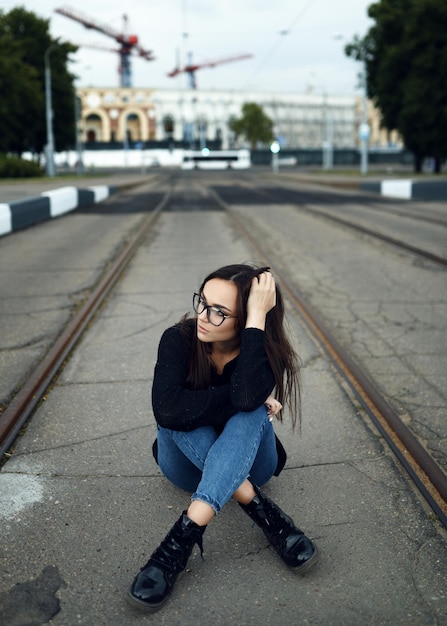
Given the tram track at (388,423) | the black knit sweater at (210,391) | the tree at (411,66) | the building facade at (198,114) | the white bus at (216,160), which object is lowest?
the tram track at (388,423)

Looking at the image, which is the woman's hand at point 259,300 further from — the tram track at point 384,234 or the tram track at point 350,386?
the tram track at point 384,234

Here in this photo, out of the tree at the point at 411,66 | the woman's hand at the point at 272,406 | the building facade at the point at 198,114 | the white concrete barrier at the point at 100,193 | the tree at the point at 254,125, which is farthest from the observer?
the building facade at the point at 198,114

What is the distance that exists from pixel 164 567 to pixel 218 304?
1074mm

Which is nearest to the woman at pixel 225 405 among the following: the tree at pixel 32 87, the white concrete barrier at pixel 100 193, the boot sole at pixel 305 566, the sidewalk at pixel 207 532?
the boot sole at pixel 305 566

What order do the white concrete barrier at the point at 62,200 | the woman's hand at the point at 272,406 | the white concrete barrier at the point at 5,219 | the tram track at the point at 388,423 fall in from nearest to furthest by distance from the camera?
the woman's hand at the point at 272,406
the tram track at the point at 388,423
the white concrete barrier at the point at 5,219
the white concrete barrier at the point at 62,200

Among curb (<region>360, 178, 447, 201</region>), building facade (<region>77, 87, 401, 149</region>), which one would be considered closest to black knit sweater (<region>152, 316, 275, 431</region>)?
curb (<region>360, 178, 447, 201</region>)

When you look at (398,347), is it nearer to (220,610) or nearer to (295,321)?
(295,321)

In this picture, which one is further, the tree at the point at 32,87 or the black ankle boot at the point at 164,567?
the tree at the point at 32,87

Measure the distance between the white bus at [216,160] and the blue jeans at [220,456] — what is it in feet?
337

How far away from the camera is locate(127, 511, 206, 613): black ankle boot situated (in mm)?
2514

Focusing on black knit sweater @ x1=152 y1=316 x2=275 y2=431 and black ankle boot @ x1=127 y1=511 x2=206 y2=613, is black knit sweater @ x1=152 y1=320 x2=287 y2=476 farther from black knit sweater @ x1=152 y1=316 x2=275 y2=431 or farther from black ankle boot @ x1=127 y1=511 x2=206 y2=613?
black ankle boot @ x1=127 y1=511 x2=206 y2=613

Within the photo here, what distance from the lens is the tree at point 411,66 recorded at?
126 ft

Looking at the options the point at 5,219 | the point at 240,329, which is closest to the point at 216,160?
the point at 5,219

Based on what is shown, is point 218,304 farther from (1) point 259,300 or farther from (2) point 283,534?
(2) point 283,534
